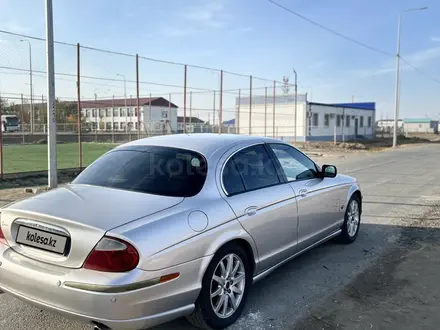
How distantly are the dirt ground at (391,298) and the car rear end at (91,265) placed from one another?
1.28 meters

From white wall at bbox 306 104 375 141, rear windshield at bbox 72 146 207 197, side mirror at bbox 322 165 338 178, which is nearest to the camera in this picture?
rear windshield at bbox 72 146 207 197

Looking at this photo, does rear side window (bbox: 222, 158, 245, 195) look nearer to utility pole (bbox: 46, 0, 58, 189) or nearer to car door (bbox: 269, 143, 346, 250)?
car door (bbox: 269, 143, 346, 250)

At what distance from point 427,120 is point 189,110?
117 meters

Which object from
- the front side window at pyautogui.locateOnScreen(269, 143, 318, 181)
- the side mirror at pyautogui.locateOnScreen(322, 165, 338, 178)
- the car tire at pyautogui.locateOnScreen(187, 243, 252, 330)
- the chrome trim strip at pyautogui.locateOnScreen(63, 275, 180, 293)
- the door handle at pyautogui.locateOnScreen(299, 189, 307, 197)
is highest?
the front side window at pyautogui.locateOnScreen(269, 143, 318, 181)

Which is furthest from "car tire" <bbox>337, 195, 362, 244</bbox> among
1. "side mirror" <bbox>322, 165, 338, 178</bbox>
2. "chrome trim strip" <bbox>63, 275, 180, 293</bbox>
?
"chrome trim strip" <bbox>63, 275, 180, 293</bbox>

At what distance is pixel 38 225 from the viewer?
2965 mm

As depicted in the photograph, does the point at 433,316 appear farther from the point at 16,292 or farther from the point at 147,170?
the point at 16,292

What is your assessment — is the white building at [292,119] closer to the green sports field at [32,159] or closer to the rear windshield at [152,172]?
the green sports field at [32,159]

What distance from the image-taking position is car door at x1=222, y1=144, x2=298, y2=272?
3.61m

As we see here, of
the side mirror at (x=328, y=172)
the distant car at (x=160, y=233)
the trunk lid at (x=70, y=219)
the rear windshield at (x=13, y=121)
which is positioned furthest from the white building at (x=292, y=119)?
the trunk lid at (x=70, y=219)

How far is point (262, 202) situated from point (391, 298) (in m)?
1.57

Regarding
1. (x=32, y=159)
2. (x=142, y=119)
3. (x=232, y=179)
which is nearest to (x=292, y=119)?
(x=142, y=119)

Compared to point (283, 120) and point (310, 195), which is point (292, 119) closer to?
point (283, 120)

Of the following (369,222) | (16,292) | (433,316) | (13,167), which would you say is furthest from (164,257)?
(13,167)
